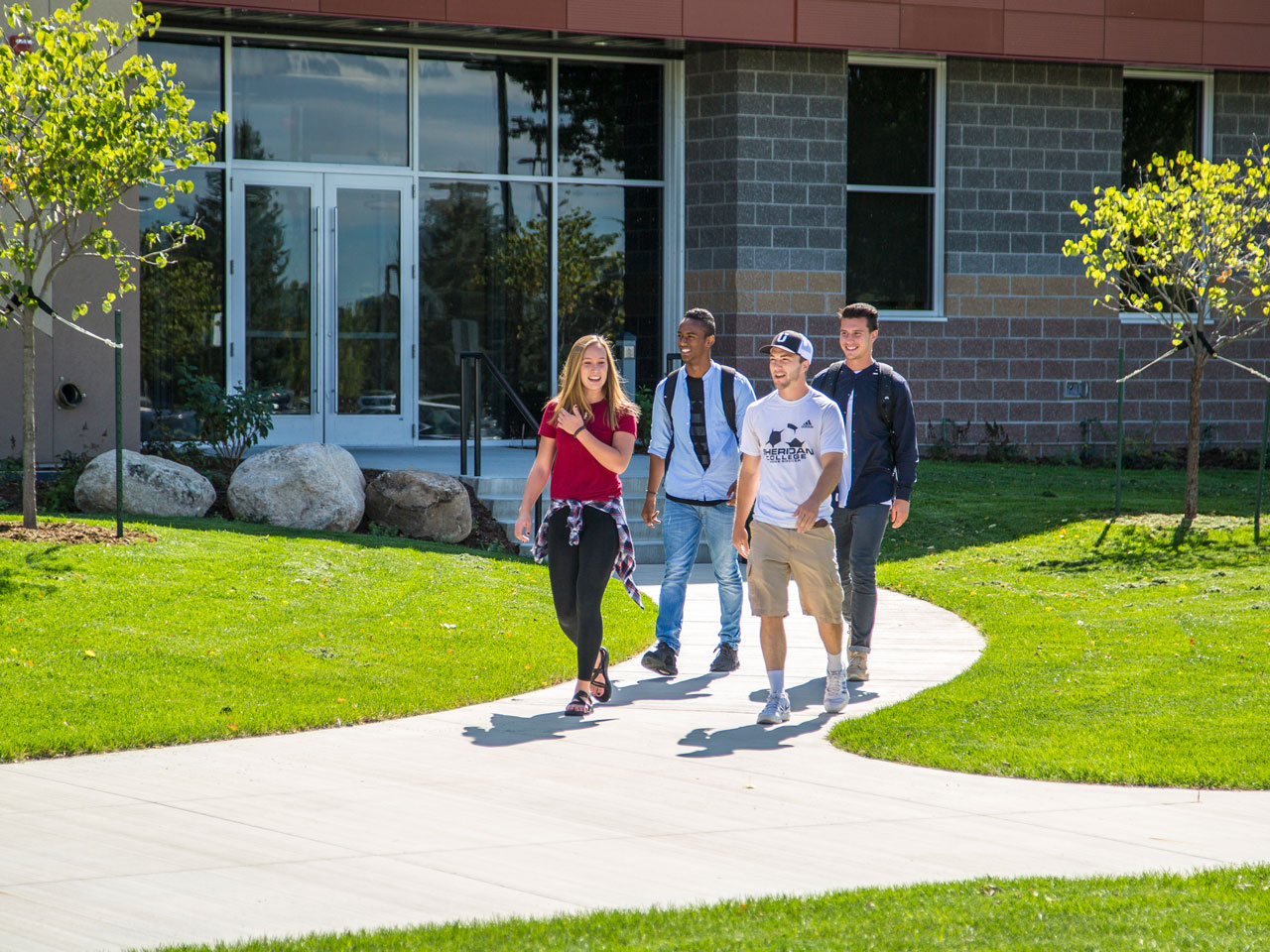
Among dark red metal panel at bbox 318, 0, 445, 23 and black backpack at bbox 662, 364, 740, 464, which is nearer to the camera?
black backpack at bbox 662, 364, 740, 464

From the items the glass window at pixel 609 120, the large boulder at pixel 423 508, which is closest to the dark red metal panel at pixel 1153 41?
the glass window at pixel 609 120

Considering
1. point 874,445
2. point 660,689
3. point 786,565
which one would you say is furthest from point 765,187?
point 786,565

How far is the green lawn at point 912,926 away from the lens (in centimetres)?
390

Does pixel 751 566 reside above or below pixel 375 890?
above

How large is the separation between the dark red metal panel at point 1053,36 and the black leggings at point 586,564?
12246mm

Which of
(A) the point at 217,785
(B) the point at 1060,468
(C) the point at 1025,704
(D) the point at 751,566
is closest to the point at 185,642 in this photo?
(A) the point at 217,785

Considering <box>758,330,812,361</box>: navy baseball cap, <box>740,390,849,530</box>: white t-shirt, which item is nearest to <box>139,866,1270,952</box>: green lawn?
<box>740,390,849,530</box>: white t-shirt

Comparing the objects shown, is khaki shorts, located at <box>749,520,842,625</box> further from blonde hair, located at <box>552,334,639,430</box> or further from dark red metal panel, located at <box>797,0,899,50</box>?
dark red metal panel, located at <box>797,0,899,50</box>

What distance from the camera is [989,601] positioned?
34.3 ft

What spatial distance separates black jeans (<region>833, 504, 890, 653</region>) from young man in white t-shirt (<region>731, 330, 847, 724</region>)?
0.77 m

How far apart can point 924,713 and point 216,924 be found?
3.94 meters

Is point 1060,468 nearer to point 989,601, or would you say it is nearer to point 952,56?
point 952,56

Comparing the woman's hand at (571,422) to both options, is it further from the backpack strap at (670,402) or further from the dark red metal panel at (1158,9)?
the dark red metal panel at (1158,9)

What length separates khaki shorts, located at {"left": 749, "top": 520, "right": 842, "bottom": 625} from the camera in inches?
276
